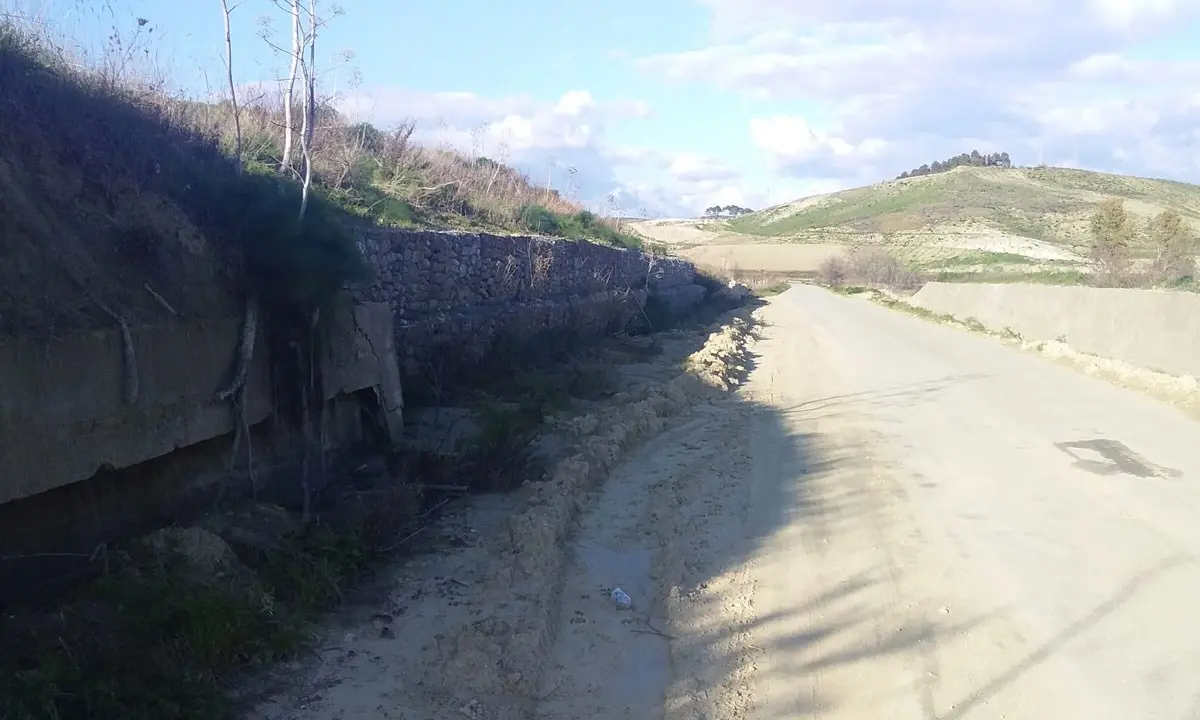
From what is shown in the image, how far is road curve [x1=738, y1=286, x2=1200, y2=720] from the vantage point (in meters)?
5.80

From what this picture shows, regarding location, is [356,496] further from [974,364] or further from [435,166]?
[974,364]

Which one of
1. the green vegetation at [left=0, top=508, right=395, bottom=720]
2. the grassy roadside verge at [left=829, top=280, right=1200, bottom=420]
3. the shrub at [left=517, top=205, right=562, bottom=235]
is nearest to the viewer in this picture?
the green vegetation at [left=0, top=508, right=395, bottom=720]

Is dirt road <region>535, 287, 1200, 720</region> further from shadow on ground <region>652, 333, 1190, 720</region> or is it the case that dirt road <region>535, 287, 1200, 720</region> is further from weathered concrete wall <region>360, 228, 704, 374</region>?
weathered concrete wall <region>360, 228, 704, 374</region>

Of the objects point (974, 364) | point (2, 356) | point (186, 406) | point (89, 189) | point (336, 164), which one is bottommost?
point (974, 364)

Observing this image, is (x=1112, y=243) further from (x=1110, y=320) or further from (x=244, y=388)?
(x=244, y=388)

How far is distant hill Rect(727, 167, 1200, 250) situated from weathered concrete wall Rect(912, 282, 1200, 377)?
168 ft

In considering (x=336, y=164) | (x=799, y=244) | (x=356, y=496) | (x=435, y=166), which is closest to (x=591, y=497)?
(x=356, y=496)

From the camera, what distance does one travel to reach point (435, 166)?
787 inches

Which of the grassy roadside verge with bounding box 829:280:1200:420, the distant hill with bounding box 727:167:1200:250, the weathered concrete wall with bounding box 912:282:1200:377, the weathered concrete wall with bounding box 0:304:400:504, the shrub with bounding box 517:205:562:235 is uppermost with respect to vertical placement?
the distant hill with bounding box 727:167:1200:250

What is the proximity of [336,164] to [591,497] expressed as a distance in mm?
8310

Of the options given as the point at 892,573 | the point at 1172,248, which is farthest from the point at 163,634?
the point at 1172,248

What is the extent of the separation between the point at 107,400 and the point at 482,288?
987 centimetres

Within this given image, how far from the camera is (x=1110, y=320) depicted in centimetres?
2275

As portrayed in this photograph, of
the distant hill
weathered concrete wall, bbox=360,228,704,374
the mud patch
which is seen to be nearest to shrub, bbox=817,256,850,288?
the distant hill
